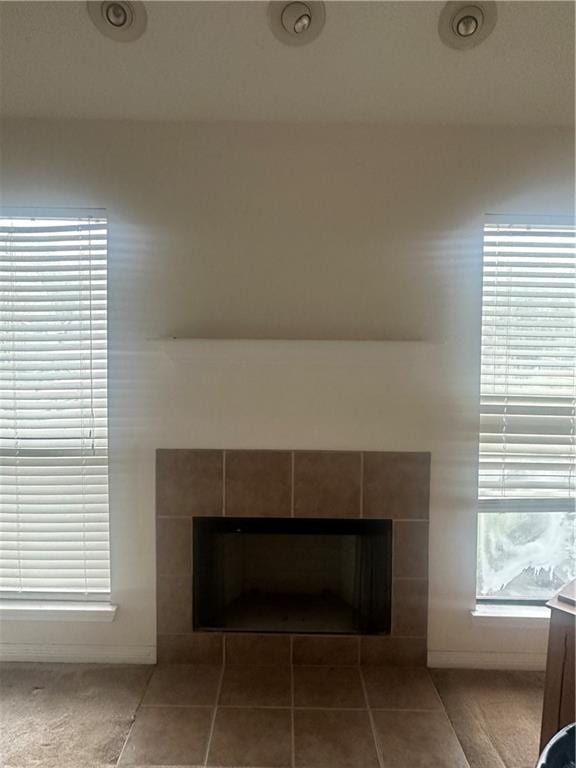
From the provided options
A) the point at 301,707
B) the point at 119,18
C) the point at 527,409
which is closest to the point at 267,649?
the point at 301,707

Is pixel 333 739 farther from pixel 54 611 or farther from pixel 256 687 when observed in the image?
pixel 54 611

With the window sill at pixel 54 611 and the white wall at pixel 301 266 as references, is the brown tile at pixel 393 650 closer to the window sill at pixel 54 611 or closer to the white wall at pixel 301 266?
the white wall at pixel 301 266

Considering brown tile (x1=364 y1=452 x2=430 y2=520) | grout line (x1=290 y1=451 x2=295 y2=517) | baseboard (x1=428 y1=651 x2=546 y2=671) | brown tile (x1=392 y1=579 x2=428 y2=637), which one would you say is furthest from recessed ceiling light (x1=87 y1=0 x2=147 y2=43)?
baseboard (x1=428 y1=651 x2=546 y2=671)

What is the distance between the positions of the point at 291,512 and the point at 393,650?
30.3 inches

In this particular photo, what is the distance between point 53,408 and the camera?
211 cm

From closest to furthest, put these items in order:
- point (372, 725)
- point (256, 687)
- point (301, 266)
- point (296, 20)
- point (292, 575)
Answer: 1. point (296, 20)
2. point (372, 725)
3. point (256, 687)
4. point (301, 266)
5. point (292, 575)

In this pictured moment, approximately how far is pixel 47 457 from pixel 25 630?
0.79m

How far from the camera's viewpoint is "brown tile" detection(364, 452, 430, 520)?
6.77 ft

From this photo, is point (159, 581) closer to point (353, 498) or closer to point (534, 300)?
point (353, 498)

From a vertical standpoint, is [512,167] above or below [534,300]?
above

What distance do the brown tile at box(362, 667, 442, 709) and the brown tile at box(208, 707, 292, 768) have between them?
15.0 inches

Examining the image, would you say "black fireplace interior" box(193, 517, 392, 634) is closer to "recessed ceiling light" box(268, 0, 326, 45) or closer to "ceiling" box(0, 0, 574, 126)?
"ceiling" box(0, 0, 574, 126)

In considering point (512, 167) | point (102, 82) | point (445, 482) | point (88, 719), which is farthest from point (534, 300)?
point (88, 719)

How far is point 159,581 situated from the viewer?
210cm
